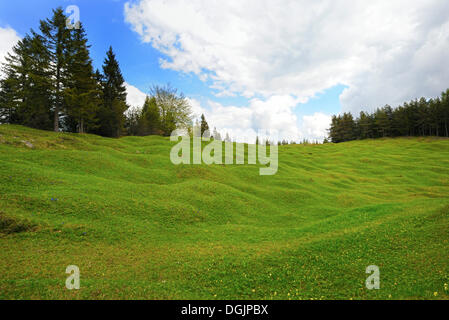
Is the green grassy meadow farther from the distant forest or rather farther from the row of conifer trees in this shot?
the distant forest

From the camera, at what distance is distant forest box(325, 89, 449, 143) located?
298ft

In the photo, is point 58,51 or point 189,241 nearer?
point 189,241

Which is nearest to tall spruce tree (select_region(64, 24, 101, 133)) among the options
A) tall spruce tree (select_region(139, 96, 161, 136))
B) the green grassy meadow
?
the green grassy meadow

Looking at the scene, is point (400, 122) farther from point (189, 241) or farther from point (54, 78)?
point (54, 78)

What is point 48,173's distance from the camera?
739 inches

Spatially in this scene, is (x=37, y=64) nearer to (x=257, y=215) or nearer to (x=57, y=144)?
(x=57, y=144)

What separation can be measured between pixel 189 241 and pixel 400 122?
125619 mm

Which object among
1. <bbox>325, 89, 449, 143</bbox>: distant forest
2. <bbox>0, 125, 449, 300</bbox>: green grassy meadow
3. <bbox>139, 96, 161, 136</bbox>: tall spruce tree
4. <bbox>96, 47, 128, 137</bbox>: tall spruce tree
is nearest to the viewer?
<bbox>0, 125, 449, 300</bbox>: green grassy meadow

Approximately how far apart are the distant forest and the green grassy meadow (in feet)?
332

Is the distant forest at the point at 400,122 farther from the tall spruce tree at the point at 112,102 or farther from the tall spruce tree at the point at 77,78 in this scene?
the tall spruce tree at the point at 77,78

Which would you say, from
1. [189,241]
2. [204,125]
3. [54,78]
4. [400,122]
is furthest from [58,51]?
[400,122]

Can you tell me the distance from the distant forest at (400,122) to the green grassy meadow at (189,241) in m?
101

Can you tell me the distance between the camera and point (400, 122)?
101250 millimetres
